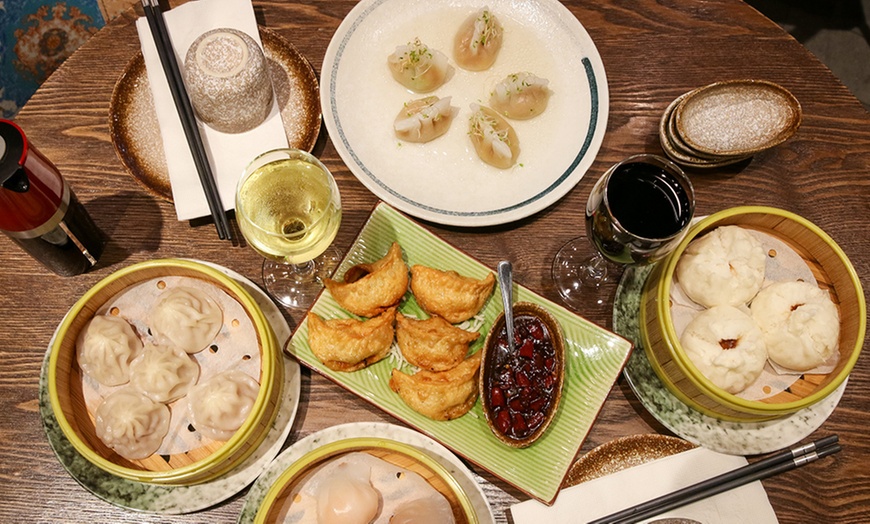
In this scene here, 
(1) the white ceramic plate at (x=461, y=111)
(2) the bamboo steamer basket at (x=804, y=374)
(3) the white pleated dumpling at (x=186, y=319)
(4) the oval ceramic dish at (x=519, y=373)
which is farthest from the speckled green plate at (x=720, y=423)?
(3) the white pleated dumpling at (x=186, y=319)

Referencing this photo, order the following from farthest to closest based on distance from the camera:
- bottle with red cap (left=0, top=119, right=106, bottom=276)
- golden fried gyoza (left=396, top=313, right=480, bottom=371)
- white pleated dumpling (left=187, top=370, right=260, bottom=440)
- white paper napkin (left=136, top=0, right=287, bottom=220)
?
1. white paper napkin (left=136, top=0, right=287, bottom=220)
2. golden fried gyoza (left=396, top=313, right=480, bottom=371)
3. white pleated dumpling (left=187, top=370, right=260, bottom=440)
4. bottle with red cap (left=0, top=119, right=106, bottom=276)

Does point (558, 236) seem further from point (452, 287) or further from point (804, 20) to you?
point (804, 20)

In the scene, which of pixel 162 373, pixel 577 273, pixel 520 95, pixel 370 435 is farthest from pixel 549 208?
pixel 162 373

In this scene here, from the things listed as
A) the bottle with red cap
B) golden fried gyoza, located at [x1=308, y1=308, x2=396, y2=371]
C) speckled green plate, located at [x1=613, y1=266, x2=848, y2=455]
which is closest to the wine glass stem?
speckled green plate, located at [x1=613, y1=266, x2=848, y2=455]

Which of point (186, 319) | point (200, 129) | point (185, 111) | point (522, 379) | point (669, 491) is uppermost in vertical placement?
point (185, 111)

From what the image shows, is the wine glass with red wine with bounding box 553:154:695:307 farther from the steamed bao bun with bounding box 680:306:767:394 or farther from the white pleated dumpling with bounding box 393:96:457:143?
the white pleated dumpling with bounding box 393:96:457:143

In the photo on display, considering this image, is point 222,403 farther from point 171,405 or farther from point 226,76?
point 226,76
